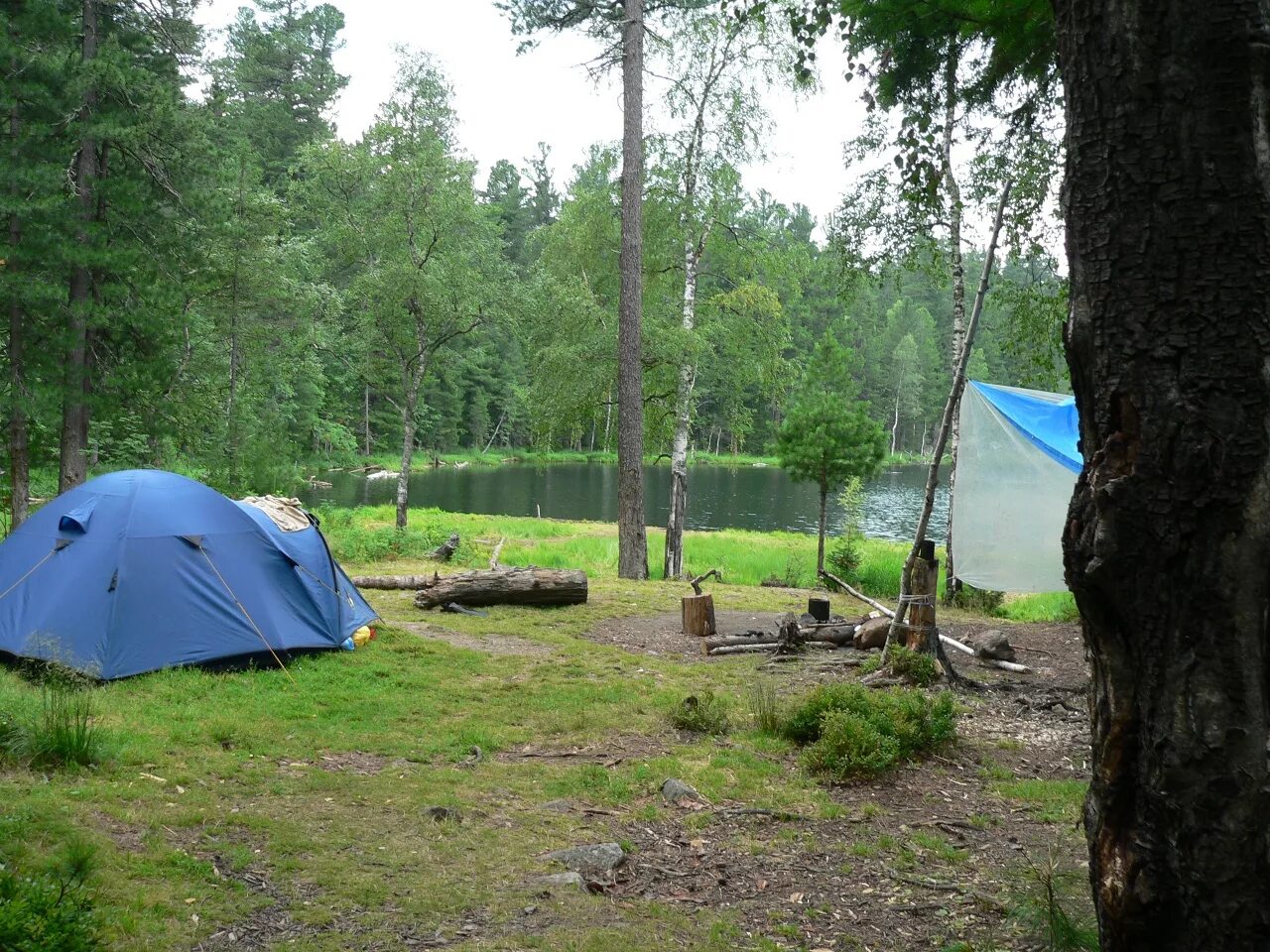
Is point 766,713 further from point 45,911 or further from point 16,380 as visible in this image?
point 16,380

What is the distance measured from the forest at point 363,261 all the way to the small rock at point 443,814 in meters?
3.91

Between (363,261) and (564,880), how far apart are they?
1796 centimetres

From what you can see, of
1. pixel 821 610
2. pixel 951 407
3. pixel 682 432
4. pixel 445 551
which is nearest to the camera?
pixel 951 407

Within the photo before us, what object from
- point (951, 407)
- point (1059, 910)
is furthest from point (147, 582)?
point (1059, 910)

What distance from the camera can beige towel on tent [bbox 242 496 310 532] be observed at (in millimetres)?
8602


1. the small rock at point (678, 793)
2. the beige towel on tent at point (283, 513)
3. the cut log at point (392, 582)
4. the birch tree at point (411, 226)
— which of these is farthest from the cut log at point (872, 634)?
the birch tree at point (411, 226)

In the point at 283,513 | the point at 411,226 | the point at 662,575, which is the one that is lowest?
the point at 662,575

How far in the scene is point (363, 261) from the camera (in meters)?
19.8

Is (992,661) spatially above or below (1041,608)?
above

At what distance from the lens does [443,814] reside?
4.71 m

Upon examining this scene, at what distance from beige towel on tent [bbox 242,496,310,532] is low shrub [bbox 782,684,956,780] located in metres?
5.07

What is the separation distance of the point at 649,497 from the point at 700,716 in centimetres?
3209

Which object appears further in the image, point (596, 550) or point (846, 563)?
point (596, 550)

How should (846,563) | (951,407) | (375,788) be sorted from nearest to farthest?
(375,788), (951,407), (846,563)
